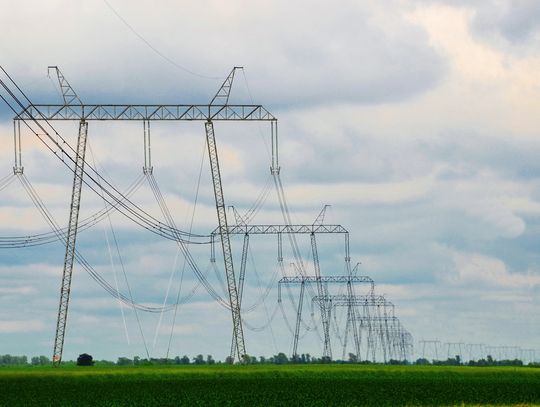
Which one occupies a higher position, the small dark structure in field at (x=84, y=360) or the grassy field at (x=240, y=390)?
the small dark structure in field at (x=84, y=360)

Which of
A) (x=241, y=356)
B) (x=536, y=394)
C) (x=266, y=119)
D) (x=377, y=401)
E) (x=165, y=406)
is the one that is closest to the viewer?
(x=165, y=406)

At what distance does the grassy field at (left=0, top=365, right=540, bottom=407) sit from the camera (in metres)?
76.7

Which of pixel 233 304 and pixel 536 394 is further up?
pixel 233 304

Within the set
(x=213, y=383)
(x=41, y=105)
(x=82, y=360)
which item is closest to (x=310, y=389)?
(x=213, y=383)

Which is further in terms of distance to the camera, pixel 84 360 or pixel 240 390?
pixel 84 360

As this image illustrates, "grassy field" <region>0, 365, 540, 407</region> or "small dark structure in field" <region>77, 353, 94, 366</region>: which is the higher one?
"small dark structure in field" <region>77, 353, 94, 366</region>

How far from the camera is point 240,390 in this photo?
91.8 metres

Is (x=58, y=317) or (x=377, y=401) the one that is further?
(x=58, y=317)

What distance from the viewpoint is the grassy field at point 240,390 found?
76688 mm

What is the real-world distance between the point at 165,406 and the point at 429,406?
1522 cm

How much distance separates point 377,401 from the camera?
77875 mm

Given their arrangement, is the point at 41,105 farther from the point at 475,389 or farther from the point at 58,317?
the point at 475,389

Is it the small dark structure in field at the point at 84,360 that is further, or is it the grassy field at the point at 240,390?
the small dark structure in field at the point at 84,360

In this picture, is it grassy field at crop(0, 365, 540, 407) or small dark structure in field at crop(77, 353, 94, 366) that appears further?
small dark structure in field at crop(77, 353, 94, 366)
